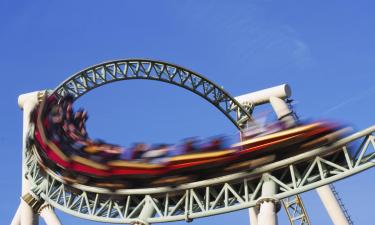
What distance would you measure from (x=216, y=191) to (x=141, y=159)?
3.66 m

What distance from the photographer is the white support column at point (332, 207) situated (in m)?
23.4

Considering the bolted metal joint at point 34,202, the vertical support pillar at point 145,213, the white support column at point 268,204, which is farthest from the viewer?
the bolted metal joint at point 34,202

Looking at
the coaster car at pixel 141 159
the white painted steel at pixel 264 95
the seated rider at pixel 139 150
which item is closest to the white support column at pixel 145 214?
the coaster car at pixel 141 159

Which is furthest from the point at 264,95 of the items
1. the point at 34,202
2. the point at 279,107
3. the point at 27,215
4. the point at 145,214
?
the point at 27,215

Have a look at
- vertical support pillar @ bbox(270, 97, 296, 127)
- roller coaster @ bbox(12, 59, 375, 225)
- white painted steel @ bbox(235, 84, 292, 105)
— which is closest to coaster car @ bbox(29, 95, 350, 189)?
roller coaster @ bbox(12, 59, 375, 225)

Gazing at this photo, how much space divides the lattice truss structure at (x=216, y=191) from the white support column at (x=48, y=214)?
0.50 metres

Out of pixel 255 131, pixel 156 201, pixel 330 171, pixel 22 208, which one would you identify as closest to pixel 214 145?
pixel 255 131

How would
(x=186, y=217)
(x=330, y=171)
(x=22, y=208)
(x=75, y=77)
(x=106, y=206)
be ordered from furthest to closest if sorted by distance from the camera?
(x=75, y=77) < (x=22, y=208) < (x=106, y=206) < (x=186, y=217) < (x=330, y=171)

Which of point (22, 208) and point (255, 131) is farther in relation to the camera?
point (22, 208)

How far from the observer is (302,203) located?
33.2 metres

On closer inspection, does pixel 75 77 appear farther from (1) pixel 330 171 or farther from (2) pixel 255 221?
(1) pixel 330 171

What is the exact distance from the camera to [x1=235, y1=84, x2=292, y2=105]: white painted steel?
2922 centimetres

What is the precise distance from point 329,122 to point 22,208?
1494 centimetres

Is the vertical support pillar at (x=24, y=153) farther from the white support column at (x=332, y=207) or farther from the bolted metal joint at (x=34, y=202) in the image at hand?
the white support column at (x=332, y=207)
